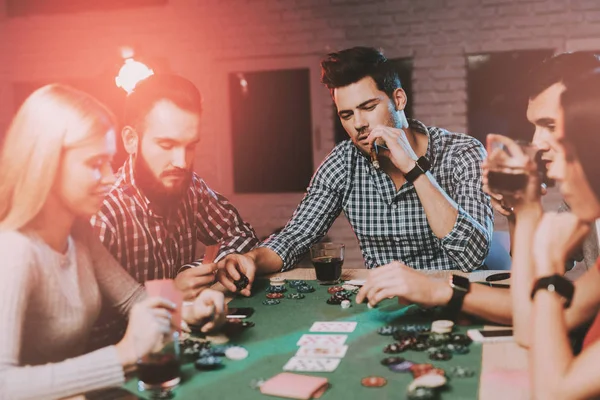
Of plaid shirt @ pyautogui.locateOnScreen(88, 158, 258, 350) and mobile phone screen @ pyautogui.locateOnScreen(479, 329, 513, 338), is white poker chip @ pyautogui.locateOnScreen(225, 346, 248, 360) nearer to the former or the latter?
plaid shirt @ pyautogui.locateOnScreen(88, 158, 258, 350)

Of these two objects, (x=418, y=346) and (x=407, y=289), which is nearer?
(x=418, y=346)

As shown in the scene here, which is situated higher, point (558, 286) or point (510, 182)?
point (510, 182)

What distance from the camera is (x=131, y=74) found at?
214 cm

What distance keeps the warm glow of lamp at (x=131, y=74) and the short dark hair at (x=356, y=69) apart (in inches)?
29.9

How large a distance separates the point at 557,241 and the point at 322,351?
23.1 inches

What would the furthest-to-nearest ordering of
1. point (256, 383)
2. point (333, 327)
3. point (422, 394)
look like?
point (333, 327), point (256, 383), point (422, 394)

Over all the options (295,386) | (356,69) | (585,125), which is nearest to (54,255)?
(295,386)

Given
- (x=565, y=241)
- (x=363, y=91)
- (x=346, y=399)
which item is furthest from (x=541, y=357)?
(x=363, y=91)

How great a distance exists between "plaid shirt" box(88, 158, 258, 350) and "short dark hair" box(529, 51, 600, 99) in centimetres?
126

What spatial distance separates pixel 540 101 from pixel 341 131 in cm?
286

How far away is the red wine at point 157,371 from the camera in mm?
1280

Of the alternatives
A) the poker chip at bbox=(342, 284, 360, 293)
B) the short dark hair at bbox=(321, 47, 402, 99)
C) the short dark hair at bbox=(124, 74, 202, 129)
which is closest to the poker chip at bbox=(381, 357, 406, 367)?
the poker chip at bbox=(342, 284, 360, 293)

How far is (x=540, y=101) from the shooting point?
173 cm

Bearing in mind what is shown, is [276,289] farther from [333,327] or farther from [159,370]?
[159,370]
